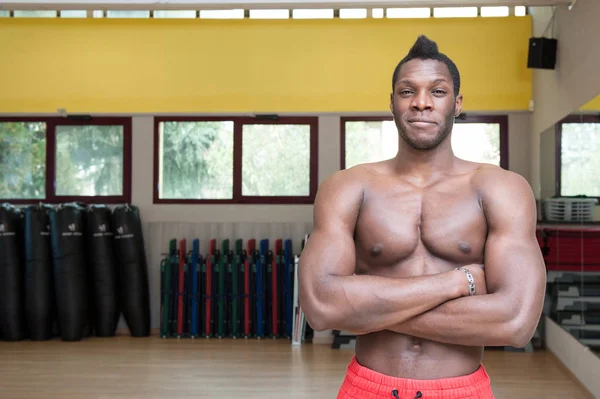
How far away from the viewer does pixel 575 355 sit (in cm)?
565

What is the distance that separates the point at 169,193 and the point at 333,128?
1.95 m

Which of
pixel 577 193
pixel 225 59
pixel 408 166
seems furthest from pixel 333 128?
pixel 408 166

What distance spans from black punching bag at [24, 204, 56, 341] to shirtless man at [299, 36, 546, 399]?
626 centimetres

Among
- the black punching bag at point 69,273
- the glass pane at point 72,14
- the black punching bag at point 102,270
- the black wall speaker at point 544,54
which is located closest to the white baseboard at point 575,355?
the black wall speaker at point 544,54

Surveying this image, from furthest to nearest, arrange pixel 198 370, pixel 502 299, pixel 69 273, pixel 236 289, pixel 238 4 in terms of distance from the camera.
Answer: pixel 236 289
pixel 69 273
pixel 238 4
pixel 198 370
pixel 502 299

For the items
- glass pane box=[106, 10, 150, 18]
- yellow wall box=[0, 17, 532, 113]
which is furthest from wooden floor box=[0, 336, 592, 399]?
glass pane box=[106, 10, 150, 18]

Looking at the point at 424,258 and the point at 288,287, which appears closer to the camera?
the point at 424,258

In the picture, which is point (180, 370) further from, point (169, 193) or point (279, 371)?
point (169, 193)

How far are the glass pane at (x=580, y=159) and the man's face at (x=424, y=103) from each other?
12.7 ft

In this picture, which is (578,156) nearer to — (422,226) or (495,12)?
(495,12)

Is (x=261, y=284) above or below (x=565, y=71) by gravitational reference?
below

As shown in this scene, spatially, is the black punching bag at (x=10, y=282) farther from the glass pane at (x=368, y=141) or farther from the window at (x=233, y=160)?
the glass pane at (x=368, y=141)

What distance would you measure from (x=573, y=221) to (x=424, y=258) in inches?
181

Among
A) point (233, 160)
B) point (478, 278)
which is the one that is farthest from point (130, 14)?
point (478, 278)
